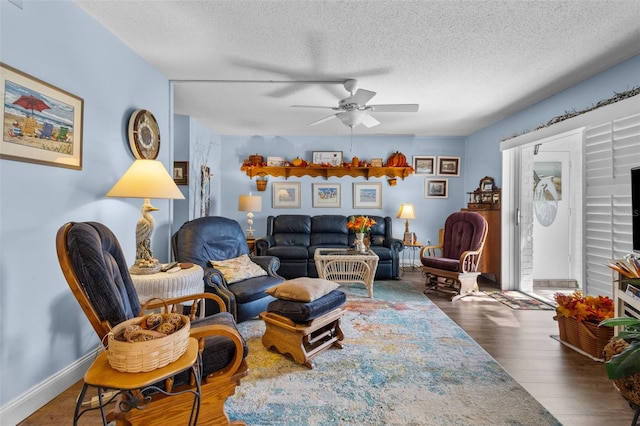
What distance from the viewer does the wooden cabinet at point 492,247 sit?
4.50 meters

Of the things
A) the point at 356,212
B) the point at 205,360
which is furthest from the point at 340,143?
the point at 205,360

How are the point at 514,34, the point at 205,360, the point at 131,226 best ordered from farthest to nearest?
1. the point at 131,226
2. the point at 514,34
3. the point at 205,360

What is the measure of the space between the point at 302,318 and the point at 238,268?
1192mm

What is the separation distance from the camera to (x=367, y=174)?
226 inches

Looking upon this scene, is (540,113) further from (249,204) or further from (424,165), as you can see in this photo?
(249,204)

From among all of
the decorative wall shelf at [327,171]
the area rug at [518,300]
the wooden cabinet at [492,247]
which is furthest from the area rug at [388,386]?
the decorative wall shelf at [327,171]

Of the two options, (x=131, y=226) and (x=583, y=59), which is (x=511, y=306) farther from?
(x=131, y=226)

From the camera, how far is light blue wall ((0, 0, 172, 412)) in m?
1.65

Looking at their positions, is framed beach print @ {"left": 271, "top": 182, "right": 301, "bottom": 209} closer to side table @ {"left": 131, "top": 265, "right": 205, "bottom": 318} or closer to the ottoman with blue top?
→ the ottoman with blue top

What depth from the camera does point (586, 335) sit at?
2.42 m

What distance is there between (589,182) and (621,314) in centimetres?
139

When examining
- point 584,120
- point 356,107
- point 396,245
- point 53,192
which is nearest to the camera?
point 53,192

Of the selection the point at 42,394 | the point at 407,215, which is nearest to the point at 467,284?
the point at 407,215

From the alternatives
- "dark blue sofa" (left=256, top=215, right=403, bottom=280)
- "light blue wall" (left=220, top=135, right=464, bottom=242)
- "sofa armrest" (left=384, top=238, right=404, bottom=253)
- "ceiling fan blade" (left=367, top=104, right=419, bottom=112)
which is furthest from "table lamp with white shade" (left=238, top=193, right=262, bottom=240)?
"ceiling fan blade" (left=367, top=104, right=419, bottom=112)
